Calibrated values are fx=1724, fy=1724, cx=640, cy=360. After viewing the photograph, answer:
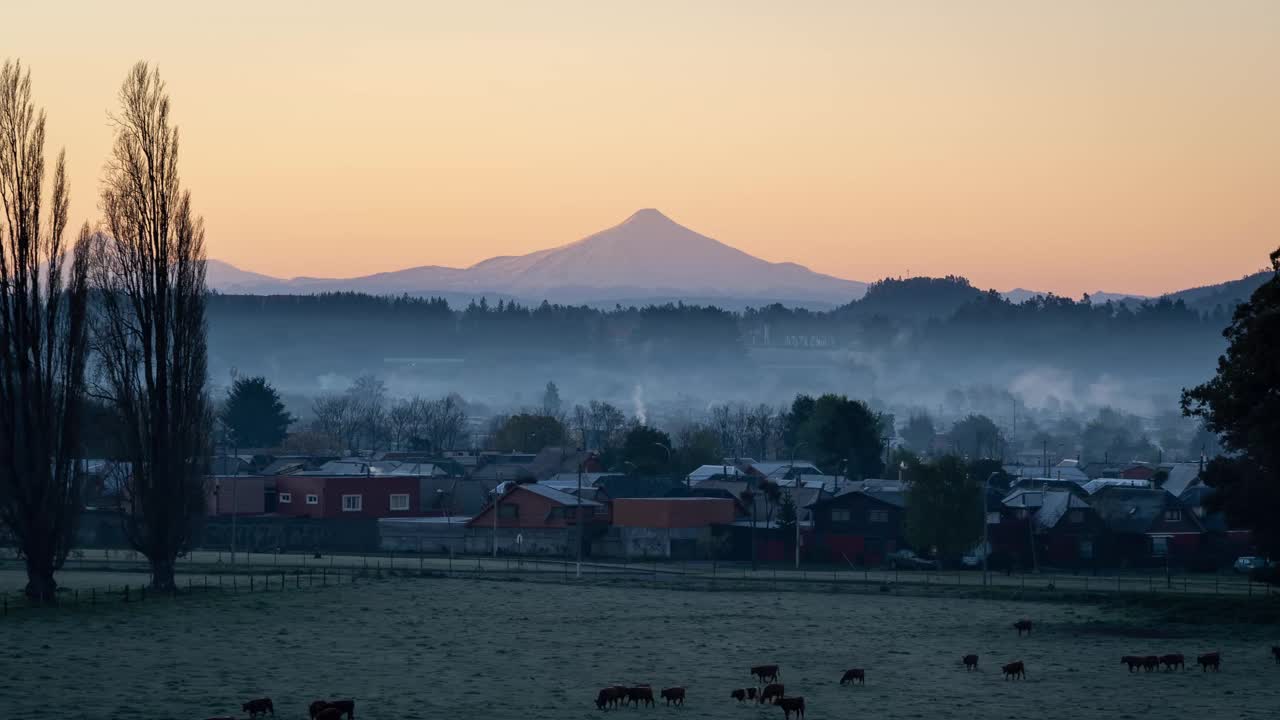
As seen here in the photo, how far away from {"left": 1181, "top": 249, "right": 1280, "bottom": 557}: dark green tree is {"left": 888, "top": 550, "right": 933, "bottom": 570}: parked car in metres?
32.5

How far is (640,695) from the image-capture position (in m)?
40.7

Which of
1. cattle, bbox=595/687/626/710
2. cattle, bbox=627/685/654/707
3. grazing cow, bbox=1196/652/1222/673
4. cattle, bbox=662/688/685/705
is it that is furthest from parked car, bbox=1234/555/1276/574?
cattle, bbox=595/687/626/710

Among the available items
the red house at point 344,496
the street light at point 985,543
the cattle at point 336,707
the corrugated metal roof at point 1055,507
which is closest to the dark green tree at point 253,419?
the red house at point 344,496

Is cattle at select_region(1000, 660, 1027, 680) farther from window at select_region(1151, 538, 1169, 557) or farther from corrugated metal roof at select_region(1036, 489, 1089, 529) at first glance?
window at select_region(1151, 538, 1169, 557)

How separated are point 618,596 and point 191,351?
20.9 meters

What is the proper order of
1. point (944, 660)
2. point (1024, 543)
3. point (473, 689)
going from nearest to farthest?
1. point (473, 689)
2. point (944, 660)
3. point (1024, 543)

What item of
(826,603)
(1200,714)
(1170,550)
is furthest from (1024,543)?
(1200,714)

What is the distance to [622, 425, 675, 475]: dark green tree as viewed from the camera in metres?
Answer: 145

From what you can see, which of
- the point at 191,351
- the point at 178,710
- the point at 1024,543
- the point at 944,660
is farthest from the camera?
the point at 1024,543

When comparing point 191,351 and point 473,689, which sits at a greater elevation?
point 191,351

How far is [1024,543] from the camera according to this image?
106375 mm

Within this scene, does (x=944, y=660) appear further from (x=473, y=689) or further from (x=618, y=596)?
(x=618, y=596)

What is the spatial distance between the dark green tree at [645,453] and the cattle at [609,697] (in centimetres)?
10232

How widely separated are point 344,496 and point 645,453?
3113cm
